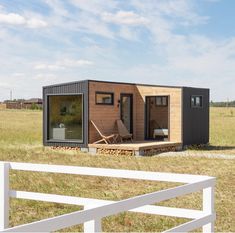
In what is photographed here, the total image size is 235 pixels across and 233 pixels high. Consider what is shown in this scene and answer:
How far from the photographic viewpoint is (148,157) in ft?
52.4

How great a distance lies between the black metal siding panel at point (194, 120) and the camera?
761 inches

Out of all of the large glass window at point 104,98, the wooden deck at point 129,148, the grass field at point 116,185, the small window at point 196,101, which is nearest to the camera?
the grass field at point 116,185

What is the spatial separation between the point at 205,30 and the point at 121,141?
42.4 ft

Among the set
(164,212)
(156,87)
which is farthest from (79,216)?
(156,87)

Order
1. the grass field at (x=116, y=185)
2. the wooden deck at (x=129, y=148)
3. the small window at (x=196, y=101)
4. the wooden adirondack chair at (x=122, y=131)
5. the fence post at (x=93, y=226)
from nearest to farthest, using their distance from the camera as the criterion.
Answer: the fence post at (x=93, y=226) < the grass field at (x=116, y=185) < the wooden deck at (x=129, y=148) < the wooden adirondack chair at (x=122, y=131) < the small window at (x=196, y=101)

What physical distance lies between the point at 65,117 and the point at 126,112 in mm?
2838

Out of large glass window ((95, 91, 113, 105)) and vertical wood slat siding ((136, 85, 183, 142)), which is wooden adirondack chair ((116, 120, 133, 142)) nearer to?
large glass window ((95, 91, 113, 105))

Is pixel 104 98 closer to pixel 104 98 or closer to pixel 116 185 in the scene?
pixel 104 98

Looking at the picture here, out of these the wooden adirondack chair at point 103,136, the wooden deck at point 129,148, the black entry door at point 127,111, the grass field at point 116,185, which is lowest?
the grass field at point 116,185

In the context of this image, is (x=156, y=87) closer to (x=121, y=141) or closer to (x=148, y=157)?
(x=121, y=141)

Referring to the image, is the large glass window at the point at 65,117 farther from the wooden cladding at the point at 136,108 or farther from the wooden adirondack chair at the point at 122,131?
the wooden adirondack chair at the point at 122,131

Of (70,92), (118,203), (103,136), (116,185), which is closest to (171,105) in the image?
(103,136)

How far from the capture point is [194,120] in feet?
66.2

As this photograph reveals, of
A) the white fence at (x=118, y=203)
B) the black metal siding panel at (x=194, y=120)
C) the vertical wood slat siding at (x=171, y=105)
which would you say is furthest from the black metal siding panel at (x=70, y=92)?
the white fence at (x=118, y=203)
